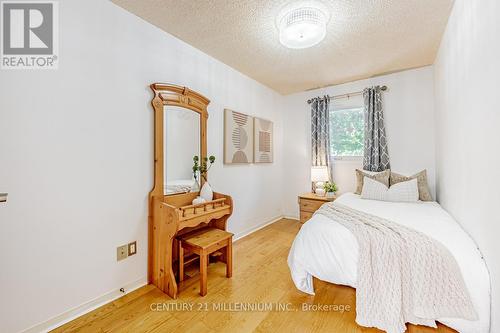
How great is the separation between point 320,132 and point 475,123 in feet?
7.69

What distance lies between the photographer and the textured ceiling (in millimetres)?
1841

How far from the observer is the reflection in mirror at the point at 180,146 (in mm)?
2174

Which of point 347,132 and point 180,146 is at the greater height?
point 347,132

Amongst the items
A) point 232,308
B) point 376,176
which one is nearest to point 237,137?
point 376,176

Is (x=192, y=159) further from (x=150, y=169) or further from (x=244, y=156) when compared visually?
(x=244, y=156)

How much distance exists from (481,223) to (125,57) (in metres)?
2.92

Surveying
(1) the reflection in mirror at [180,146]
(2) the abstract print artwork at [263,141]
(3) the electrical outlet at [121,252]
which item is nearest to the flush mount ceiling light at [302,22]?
(1) the reflection in mirror at [180,146]

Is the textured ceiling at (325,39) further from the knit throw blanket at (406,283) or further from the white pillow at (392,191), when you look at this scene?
the knit throw blanket at (406,283)

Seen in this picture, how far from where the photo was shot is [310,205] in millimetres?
3389

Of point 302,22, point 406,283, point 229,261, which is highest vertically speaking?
point 302,22

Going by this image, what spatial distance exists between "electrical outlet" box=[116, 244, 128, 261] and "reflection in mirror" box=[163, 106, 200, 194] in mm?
583

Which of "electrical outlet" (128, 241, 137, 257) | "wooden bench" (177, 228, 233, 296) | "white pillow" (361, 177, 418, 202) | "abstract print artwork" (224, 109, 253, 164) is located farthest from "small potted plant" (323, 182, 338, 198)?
"electrical outlet" (128, 241, 137, 257)

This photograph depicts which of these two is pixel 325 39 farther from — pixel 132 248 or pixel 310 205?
pixel 132 248

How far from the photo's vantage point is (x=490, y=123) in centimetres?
124
